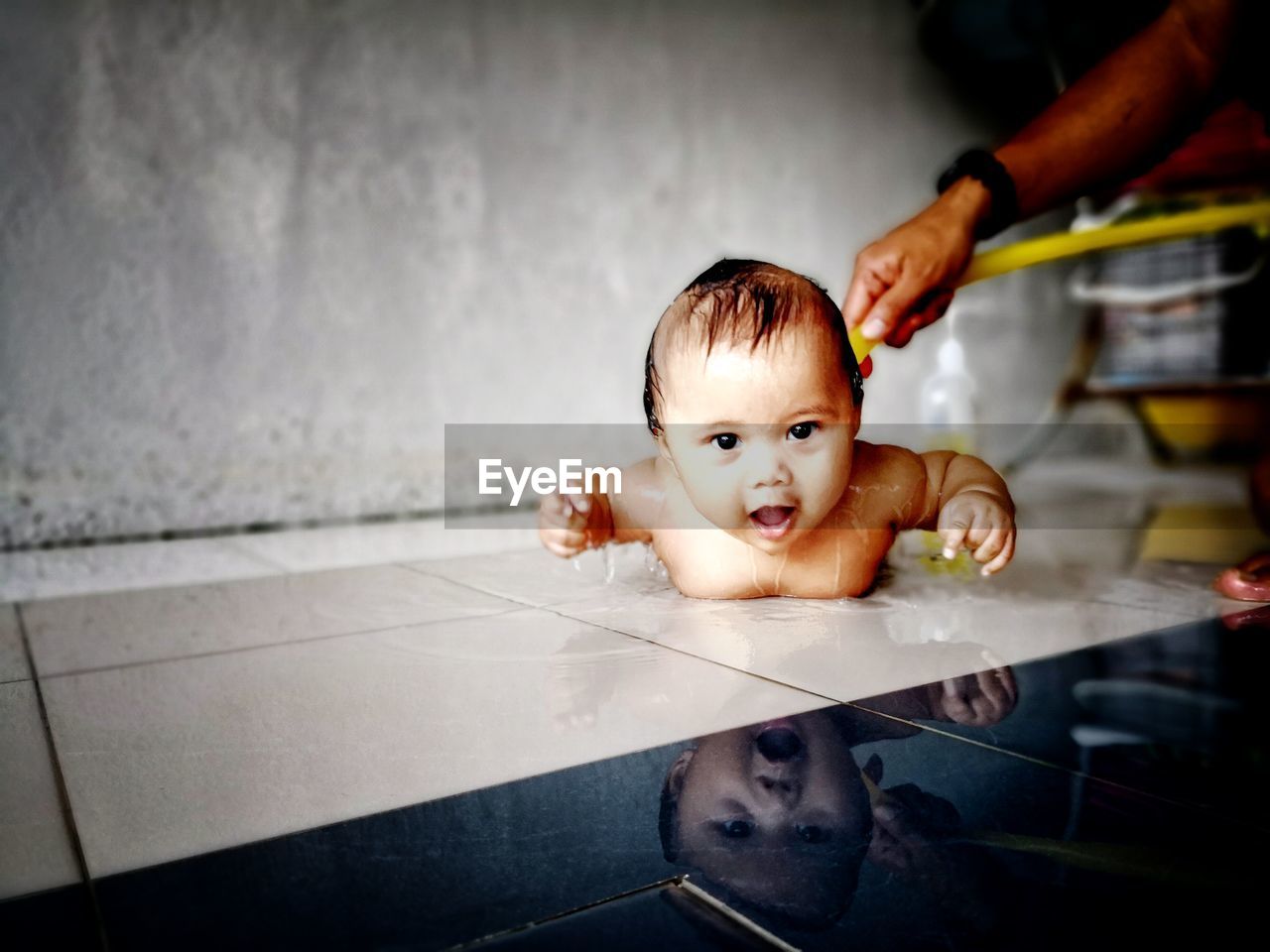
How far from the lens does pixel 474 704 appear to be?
27.5 inches

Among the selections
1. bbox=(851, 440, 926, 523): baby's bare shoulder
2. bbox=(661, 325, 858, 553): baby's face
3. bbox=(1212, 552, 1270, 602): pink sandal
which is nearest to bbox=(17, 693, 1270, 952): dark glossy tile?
bbox=(661, 325, 858, 553): baby's face

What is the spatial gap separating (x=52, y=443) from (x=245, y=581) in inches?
28.1

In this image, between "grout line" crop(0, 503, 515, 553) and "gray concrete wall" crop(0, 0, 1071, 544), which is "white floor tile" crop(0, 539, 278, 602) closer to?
"grout line" crop(0, 503, 515, 553)

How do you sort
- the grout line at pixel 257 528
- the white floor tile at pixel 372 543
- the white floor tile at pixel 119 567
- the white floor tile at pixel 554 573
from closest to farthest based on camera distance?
the white floor tile at pixel 554 573 → the white floor tile at pixel 119 567 → the white floor tile at pixel 372 543 → the grout line at pixel 257 528

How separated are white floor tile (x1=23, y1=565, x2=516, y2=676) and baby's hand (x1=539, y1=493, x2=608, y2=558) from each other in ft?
0.33

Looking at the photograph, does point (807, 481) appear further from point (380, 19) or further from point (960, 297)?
point (960, 297)

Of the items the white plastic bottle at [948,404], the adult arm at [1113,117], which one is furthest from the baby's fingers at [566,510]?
the white plastic bottle at [948,404]

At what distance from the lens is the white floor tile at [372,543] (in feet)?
4.75

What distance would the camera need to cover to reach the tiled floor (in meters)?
0.45

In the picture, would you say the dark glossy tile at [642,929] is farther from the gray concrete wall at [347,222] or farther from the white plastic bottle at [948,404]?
the white plastic bottle at [948,404]

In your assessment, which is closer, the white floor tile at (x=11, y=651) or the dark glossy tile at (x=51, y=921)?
the dark glossy tile at (x=51, y=921)

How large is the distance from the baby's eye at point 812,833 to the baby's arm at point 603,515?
585 millimetres

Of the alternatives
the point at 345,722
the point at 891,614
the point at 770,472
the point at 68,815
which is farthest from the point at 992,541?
the point at 68,815

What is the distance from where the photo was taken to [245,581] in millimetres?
1271
